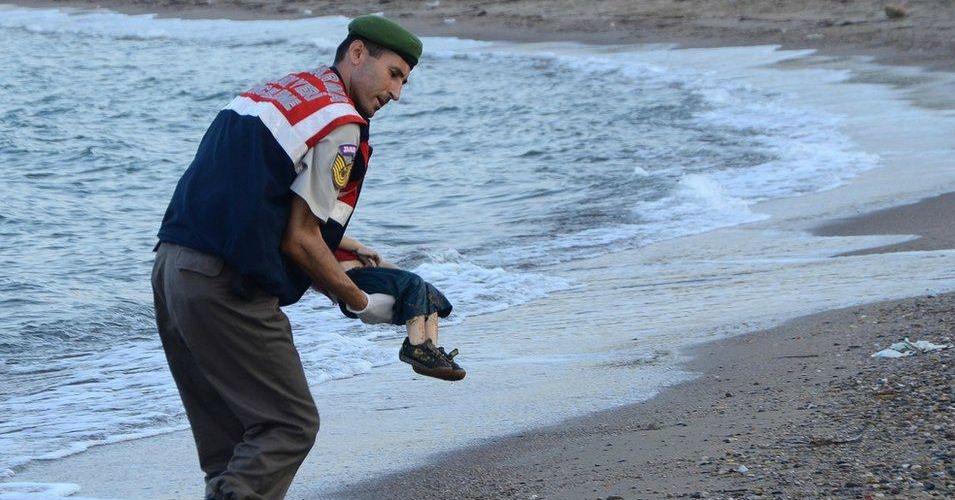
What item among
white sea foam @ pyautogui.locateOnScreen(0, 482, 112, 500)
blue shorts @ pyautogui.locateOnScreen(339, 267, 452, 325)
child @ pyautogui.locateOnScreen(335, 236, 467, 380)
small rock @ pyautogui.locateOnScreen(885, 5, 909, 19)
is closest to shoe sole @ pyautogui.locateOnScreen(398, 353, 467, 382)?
child @ pyautogui.locateOnScreen(335, 236, 467, 380)

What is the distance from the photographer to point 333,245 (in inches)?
143

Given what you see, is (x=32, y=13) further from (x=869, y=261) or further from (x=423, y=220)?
(x=869, y=261)

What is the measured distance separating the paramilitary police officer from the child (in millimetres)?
58

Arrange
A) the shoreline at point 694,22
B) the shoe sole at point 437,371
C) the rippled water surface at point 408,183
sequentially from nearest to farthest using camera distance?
the shoe sole at point 437,371
the rippled water surface at point 408,183
the shoreline at point 694,22

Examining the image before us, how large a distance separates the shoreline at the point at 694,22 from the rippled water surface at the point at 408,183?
1.87 m

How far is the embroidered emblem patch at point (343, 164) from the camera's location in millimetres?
3387

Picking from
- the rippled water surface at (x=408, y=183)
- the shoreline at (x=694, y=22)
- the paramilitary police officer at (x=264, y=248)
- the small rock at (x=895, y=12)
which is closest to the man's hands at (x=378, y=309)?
the paramilitary police officer at (x=264, y=248)

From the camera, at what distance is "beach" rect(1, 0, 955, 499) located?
4477 millimetres

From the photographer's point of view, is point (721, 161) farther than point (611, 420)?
Yes

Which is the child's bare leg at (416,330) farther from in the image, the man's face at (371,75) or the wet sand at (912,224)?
the wet sand at (912,224)

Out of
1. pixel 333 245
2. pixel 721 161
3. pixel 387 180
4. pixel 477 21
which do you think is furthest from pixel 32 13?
pixel 333 245

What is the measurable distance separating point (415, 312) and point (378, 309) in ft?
0.32

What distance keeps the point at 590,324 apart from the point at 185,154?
12.8 metres

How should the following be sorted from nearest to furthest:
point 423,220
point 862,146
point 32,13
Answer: point 423,220, point 862,146, point 32,13
